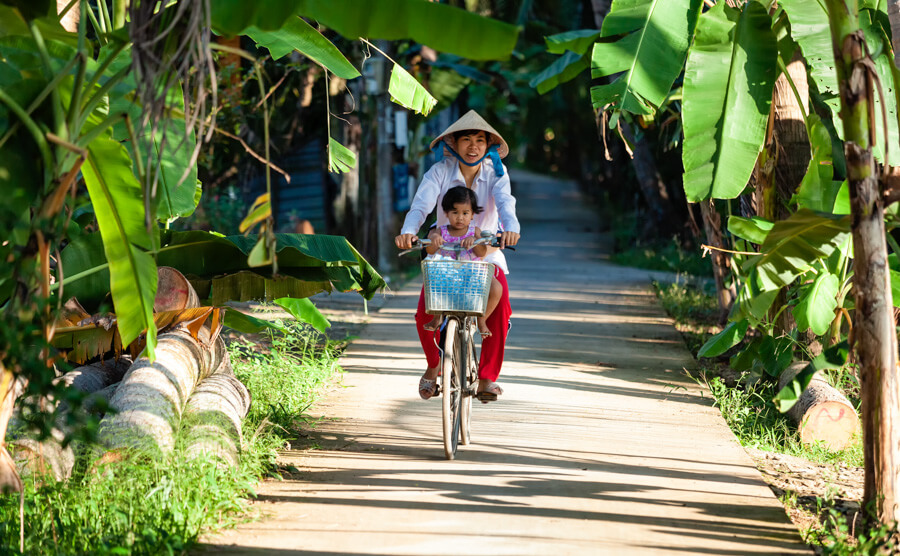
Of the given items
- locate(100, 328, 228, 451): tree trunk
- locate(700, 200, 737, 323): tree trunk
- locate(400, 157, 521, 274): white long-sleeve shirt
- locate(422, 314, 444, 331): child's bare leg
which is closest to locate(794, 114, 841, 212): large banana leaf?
locate(400, 157, 521, 274): white long-sleeve shirt

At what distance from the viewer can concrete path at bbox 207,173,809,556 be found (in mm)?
4301

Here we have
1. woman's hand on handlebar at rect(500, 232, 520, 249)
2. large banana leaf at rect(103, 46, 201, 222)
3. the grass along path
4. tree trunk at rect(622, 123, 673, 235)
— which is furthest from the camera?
tree trunk at rect(622, 123, 673, 235)

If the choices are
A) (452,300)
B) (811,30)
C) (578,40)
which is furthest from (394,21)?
(578,40)

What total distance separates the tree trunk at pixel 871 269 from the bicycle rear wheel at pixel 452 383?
221cm

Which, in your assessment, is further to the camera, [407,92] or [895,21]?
[407,92]

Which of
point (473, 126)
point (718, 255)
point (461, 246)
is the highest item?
point (473, 126)

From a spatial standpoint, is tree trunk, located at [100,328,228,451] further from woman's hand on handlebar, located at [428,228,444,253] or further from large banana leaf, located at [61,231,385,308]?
woman's hand on handlebar, located at [428,228,444,253]

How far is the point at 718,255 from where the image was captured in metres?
9.33

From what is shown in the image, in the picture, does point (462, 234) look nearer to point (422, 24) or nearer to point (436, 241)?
point (436, 241)

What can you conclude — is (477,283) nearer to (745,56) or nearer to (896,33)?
(745,56)

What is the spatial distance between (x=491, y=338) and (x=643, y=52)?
7.15ft

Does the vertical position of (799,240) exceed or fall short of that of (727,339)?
it exceeds it

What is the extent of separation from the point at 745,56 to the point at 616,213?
23.6m

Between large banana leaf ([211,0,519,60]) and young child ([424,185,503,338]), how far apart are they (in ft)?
4.93
